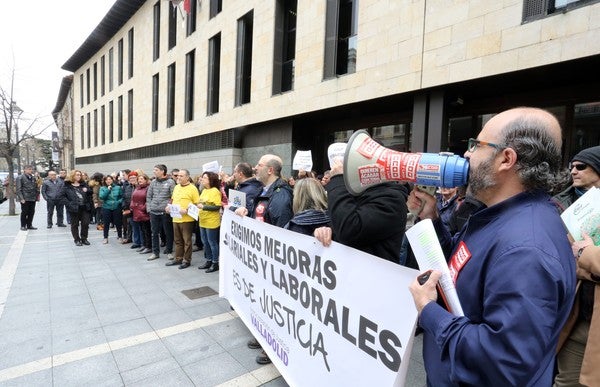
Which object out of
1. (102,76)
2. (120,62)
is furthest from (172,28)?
(102,76)

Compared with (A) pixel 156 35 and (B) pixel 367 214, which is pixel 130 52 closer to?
(A) pixel 156 35

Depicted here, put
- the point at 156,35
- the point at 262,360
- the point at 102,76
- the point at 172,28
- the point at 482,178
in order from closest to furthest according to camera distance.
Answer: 1. the point at 482,178
2. the point at 262,360
3. the point at 172,28
4. the point at 156,35
5. the point at 102,76

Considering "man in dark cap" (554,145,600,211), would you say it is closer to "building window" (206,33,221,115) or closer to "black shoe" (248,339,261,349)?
"black shoe" (248,339,261,349)

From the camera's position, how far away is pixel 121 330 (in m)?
3.61

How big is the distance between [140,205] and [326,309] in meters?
6.34

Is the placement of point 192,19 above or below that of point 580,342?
above

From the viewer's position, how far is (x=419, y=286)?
1185mm

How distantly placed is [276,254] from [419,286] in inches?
57.8

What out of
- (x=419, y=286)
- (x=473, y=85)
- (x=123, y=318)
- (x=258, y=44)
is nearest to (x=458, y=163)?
(x=419, y=286)

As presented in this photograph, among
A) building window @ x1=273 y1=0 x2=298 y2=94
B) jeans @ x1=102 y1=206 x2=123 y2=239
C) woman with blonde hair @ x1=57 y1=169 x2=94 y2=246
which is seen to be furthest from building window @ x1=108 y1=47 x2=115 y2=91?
jeans @ x1=102 y1=206 x2=123 y2=239

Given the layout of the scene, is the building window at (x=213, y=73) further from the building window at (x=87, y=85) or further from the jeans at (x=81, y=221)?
the building window at (x=87, y=85)

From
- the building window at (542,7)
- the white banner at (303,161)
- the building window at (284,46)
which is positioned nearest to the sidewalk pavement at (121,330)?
the white banner at (303,161)

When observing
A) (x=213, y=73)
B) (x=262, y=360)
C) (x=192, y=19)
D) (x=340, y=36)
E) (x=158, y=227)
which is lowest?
(x=262, y=360)

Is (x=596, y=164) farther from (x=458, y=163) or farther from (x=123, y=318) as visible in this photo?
(x=123, y=318)
